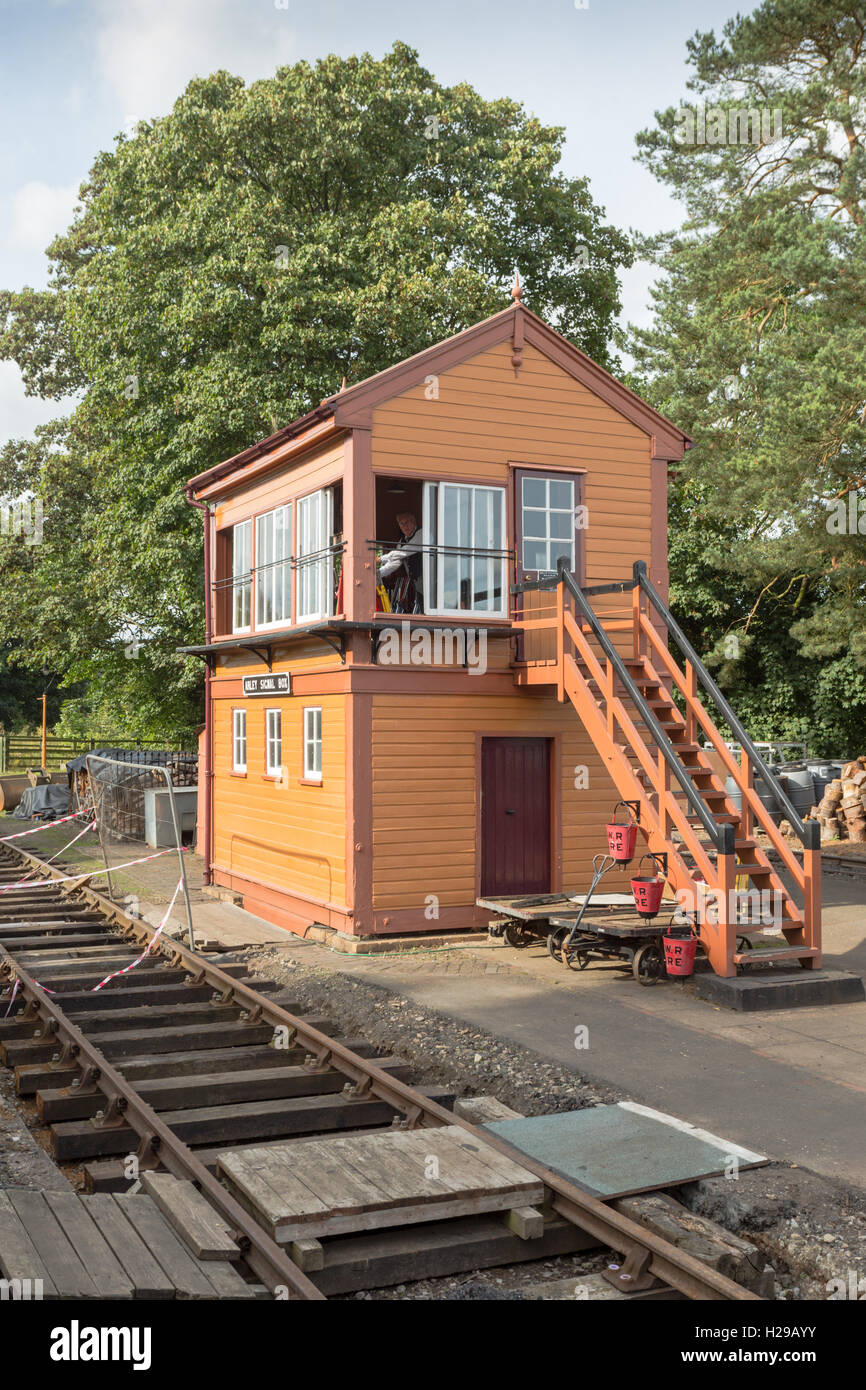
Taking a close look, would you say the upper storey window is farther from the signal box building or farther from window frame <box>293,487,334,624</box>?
window frame <box>293,487,334,624</box>

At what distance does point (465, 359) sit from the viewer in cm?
1486

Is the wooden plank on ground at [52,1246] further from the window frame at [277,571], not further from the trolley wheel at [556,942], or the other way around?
the window frame at [277,571]

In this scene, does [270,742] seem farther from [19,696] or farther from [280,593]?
[19,696]

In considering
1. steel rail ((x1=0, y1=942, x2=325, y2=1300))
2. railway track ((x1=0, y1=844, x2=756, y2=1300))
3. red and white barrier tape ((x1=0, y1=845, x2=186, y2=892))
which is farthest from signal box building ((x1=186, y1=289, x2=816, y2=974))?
steel rail ((x1=0, y1=942, x2=325, y2=1300))

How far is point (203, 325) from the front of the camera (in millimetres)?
25641

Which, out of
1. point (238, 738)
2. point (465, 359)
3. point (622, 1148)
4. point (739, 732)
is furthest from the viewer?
point (238, 738)

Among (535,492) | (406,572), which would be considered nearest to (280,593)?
(406,572)

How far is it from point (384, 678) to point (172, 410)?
15.4 metres

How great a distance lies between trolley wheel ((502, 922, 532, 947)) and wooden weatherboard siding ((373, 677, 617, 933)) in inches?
32.6

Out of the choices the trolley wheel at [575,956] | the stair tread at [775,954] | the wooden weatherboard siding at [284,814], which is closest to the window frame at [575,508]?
the wooden weatherboard siding at [284,814]

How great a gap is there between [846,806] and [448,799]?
1223 centimetres
